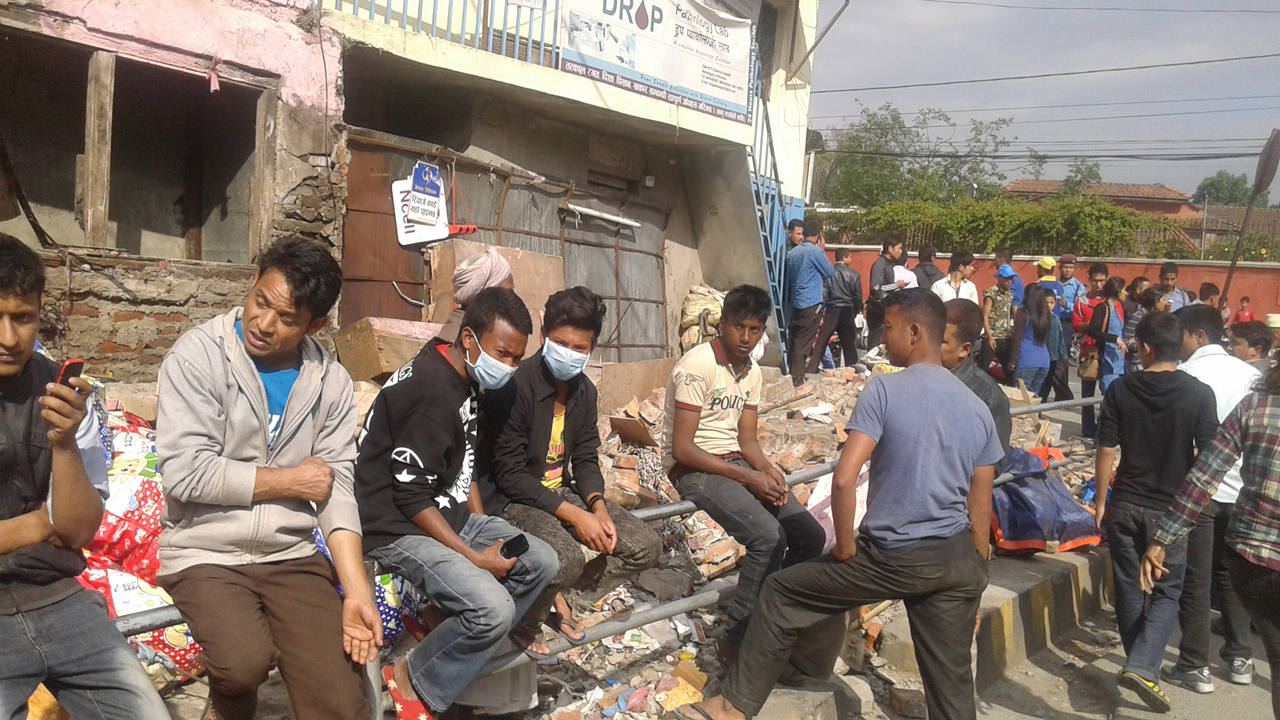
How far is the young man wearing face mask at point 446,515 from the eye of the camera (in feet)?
9.27

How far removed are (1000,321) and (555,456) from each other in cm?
772

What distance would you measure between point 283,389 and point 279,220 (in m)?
5.08

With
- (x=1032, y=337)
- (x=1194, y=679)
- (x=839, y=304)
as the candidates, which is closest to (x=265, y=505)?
(x=1194, y=679)

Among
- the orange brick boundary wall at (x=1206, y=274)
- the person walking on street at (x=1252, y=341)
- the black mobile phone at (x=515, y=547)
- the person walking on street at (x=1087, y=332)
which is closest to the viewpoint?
the black mobile phone at (x=515, y=547)

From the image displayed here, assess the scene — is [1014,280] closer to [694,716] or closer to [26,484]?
[694,716]

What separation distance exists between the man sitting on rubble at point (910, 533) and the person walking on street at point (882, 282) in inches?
308

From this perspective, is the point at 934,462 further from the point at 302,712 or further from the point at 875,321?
the point at 875,321

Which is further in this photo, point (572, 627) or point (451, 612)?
point (572, 627)

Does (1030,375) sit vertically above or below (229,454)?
above

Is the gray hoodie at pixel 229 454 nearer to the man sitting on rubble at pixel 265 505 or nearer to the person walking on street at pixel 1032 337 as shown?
the man sitting on rubble at pixel 265 505

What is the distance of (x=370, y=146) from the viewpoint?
7.80 meters

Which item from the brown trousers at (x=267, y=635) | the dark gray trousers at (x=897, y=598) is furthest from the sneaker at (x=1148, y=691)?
the brown trousers at (x=267, y=635)

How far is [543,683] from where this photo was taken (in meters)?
3.89

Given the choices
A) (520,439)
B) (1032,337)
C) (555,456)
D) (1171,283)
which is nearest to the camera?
(520,439)
